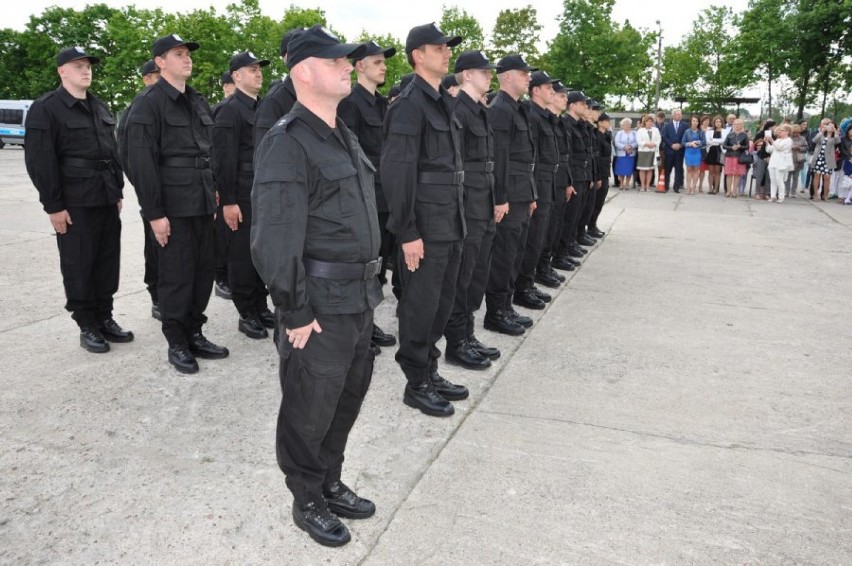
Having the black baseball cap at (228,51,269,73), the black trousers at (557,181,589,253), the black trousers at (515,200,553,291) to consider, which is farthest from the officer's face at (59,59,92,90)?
the black trousers at (557,181,589,253)

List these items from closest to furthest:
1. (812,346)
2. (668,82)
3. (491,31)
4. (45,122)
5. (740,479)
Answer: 1. (740,479)
2. (45,122)
3. (812,346)
4. (668,82)
5. (491,31)

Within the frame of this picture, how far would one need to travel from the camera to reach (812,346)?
533 cm

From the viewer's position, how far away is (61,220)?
4.72m

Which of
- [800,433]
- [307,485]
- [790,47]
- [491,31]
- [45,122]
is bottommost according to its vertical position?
[800,433]

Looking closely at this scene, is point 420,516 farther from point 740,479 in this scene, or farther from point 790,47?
point 790,47

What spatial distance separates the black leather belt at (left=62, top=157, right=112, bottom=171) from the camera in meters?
4.73

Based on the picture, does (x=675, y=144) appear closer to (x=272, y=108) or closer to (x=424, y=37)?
(x=272, y=108)

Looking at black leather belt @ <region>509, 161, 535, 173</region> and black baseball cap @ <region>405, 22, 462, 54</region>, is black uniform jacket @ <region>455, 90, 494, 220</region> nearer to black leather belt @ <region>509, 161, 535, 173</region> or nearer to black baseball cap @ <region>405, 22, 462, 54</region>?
black baseball cap @ <region>405, 22, 462, 54</region>

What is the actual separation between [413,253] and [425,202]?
13.1 inches

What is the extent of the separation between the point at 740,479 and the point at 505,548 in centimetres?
135

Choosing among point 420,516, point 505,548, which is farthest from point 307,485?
point 505,548

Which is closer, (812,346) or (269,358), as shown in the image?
(269,358)

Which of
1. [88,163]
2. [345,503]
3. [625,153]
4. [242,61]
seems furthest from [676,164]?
[345,503]

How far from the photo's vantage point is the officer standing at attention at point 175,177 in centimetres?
432
